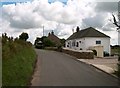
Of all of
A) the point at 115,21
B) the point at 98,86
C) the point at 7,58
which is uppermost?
the point at 115,21

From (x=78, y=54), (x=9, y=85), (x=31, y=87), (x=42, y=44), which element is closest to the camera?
(x=9, y=85)

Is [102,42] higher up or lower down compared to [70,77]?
higher up

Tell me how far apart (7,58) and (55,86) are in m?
3.45

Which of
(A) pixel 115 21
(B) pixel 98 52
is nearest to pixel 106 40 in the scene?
(B) pixel 98 52

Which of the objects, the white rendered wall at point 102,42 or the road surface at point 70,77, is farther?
the white rendered wall at point 102,42

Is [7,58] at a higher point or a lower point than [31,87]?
higher

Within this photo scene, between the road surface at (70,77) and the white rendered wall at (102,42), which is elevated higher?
the white rendered wall at (102,42)

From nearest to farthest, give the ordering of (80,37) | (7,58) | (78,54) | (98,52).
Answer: (7,58) → (78,54) → (98,52) → (80,37)

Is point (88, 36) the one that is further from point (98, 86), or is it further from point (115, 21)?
point (98, 86)

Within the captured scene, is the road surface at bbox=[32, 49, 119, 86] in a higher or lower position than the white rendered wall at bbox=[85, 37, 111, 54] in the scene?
lower

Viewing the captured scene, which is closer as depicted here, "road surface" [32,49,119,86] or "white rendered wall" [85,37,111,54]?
"road surface" [32,49,119,86]

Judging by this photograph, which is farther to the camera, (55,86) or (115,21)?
(115,21)

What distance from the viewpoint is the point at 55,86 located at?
13.8 meters

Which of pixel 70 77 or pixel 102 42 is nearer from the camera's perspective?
pixel 70 77
